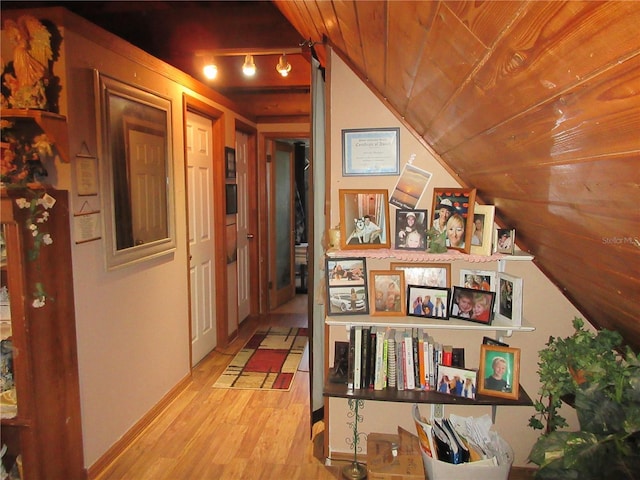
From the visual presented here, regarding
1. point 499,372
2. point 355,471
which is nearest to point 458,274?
point 499,372

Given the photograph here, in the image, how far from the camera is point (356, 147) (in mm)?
2084

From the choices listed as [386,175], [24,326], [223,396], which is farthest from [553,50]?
[223,396]

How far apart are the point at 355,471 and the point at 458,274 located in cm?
108

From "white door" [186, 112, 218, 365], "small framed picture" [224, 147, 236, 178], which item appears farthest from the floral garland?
"small framed picture" [224, 147, 236, 178]

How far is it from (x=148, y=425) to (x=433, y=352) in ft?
5.85

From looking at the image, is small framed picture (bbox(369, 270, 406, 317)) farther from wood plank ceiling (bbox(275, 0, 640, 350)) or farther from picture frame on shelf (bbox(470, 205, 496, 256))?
wood plank ceiling (bbox(275, 0, 640, 350))

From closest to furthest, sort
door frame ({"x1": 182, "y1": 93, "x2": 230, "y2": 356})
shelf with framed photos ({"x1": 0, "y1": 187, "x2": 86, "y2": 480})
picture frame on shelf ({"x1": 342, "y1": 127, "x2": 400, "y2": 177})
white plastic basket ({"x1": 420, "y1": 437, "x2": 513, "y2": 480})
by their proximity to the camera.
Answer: shelf with framed photos ({"x1": 0, "y1": 187, "x2": 86, "y2": 480}) → white plastic basket ({"x1": 420, "y1": 437, "x2": 513, "y2": 480}) → picture frame on shelf ({"x1": 342, "y1": 127, "x2": 400, "y2": 177}) → door frame ({"x1": 182, "y1": 93, "x2": 230, "y2": 356})

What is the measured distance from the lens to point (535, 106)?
81 cm

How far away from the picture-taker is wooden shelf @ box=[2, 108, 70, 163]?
5.55ft

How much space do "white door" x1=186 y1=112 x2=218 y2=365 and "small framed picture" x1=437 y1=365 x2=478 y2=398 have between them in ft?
6.66

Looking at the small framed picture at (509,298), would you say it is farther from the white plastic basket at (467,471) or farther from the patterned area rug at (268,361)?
the patterned area rug at (268,361)

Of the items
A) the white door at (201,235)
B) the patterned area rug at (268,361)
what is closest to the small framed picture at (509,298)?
the patterned area rug at (268,361)

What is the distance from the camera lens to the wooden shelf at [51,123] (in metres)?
1.69

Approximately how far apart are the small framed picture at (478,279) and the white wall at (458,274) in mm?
53
